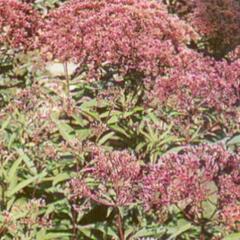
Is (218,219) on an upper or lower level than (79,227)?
upper

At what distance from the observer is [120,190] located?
10.7 ft

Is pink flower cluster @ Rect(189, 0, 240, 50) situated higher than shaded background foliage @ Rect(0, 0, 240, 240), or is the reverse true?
shaded background foliage @ Rect(0, 0, 240, 240)

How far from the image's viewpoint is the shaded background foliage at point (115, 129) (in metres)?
3.35

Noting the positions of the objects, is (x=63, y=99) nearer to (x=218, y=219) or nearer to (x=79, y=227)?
(x=79, y=227)

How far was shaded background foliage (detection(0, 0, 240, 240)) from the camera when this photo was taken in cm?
335

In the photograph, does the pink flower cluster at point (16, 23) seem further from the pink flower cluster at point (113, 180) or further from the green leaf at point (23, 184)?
the pink flower cluster at point (113, 180)

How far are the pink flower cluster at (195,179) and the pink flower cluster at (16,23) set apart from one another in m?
1.88

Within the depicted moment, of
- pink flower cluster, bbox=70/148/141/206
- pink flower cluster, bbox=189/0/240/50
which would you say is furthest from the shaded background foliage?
pink flower cluster, bbox=189/0/240/50

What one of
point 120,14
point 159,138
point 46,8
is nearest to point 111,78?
point 120,14

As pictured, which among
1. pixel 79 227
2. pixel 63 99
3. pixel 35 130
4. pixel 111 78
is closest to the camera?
pixel 79 227

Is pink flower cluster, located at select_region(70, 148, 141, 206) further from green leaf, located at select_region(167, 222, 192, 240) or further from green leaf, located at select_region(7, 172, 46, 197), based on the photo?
green leaf, located at select_region(7, 172, 46, 197)

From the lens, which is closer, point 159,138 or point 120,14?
point 159,138

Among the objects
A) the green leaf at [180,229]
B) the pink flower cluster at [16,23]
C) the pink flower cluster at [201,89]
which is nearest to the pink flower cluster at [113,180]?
the green leaf at [180,229]

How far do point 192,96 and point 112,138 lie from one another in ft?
1.98
